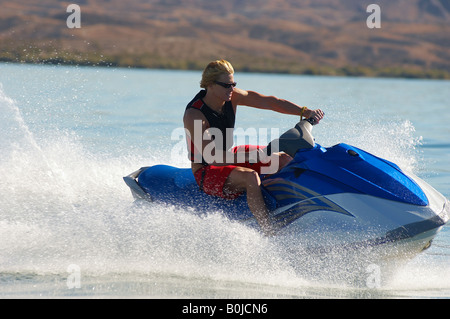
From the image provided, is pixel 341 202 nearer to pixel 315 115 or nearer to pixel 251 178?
pixel 251 178

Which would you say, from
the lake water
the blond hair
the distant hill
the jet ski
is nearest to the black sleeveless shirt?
the blond hair

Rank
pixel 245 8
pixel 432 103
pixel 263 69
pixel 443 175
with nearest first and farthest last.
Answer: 1. pixel 443 175
2. pixel 432 103
3. pixel 263 69
4. pixel 245 8

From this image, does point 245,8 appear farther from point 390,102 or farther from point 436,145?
point 436,145

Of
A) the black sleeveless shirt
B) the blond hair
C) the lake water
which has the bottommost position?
the lake water

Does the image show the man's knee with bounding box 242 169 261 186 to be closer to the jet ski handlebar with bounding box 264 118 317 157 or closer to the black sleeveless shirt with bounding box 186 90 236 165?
the jet ski handlebar with bounding box 264 118 317 157

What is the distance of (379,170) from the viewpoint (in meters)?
4.14

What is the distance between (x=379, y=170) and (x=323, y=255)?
70 centimetres

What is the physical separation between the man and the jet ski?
109 mm

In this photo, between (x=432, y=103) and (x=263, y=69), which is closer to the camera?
(x=432, y=103)

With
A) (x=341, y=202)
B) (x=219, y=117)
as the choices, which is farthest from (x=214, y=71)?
(x=341, y=202)

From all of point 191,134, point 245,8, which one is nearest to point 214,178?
point 191,134

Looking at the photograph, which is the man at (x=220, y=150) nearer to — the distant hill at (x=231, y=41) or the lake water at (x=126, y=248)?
the lake water at (x=126, y=248)

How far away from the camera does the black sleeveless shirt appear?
14.5 ft

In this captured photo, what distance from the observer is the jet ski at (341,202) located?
403 cm
